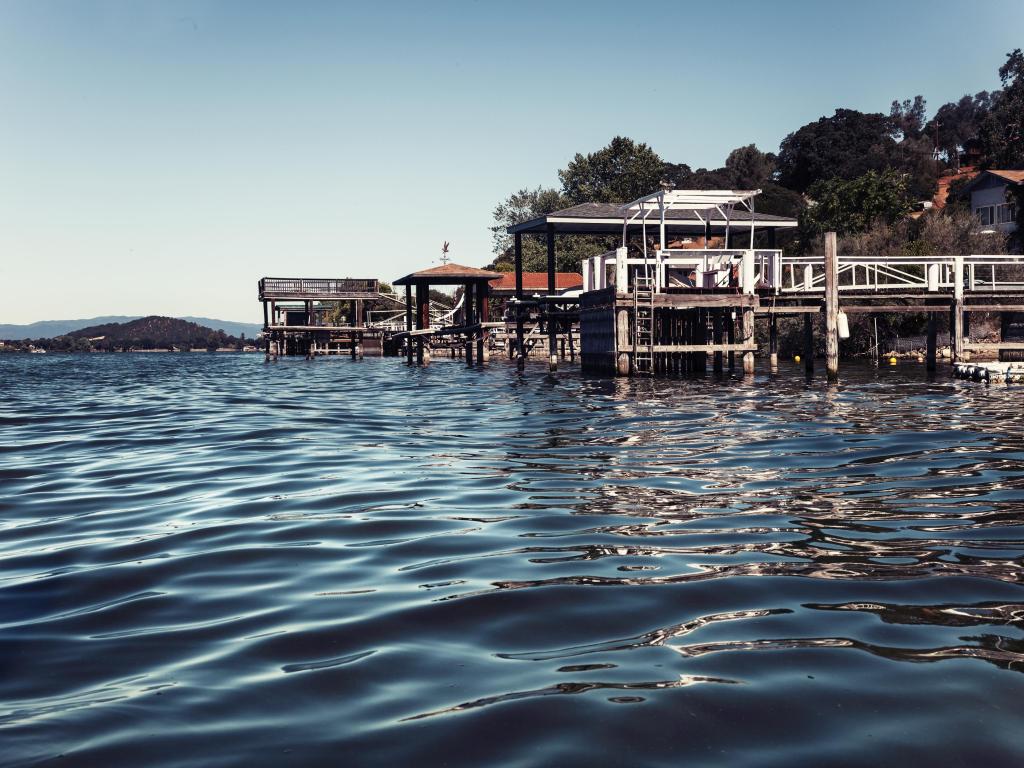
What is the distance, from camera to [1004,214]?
66.1 m

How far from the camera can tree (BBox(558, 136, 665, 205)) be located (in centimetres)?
8944

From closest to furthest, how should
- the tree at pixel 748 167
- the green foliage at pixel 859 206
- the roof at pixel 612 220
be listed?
1. the roof at pixel 612 220
2. the green foliage at pixel 859 206
3. the tree at pixel 748 167

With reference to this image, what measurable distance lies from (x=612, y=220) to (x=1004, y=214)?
44151 mm

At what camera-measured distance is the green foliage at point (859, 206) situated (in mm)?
64312

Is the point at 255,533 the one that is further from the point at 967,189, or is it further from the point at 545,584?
the point at 967,189

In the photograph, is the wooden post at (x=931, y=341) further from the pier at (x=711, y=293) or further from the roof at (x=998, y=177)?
the roof at (x=998, y=177)

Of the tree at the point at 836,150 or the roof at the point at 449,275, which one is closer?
the roof at the point at 449,275

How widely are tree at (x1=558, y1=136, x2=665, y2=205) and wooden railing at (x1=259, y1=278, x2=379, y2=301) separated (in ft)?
112

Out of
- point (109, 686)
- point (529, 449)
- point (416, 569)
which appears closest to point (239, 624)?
point (109, 686)

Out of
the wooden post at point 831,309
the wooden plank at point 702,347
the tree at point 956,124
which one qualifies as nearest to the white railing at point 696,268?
the wooden plank at point 702,347

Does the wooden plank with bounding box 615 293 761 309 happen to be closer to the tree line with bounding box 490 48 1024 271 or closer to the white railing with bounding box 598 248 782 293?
the white railing with bounding box 598 248 782 293

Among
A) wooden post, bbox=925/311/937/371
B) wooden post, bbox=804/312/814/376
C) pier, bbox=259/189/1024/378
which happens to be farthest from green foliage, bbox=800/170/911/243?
wooden post, bbox=804/312/814/376

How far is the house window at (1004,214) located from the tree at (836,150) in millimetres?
26529

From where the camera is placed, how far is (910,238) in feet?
200
